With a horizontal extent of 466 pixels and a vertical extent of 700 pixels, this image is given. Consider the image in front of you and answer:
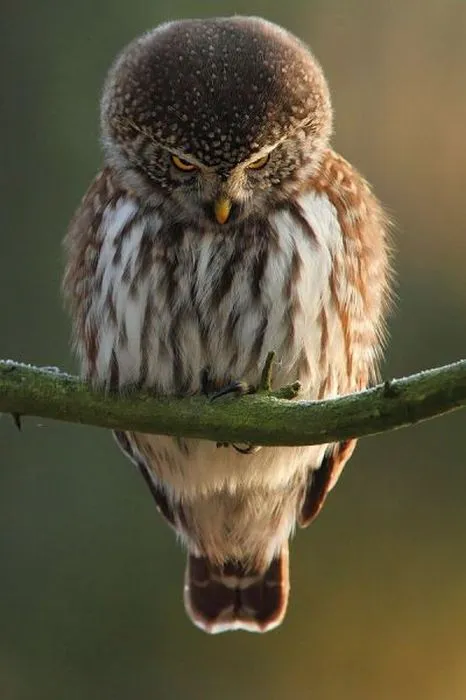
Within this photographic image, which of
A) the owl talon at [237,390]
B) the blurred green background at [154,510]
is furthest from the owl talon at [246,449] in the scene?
the blurred green background at [154,510]

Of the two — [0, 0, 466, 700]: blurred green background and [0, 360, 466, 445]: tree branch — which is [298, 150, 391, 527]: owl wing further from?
[0, 0, 466, 700]: blurred green background

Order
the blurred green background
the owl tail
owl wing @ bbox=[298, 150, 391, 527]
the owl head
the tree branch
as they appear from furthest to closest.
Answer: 1. the blurred green background
2. the owl tail
3. owl wing @ bbox=[298, 150, 391, 527]
4. the owl head
5. the tree branch

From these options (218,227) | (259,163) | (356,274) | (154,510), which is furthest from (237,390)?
(154,510)

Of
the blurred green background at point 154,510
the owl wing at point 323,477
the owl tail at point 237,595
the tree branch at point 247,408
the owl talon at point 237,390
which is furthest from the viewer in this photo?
the blurred green background at point 154,510

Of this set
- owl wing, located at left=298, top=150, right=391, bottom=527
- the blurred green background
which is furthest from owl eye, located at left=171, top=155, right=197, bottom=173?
the blurred green background

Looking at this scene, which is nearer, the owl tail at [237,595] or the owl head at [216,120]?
the owl head at [216,120]

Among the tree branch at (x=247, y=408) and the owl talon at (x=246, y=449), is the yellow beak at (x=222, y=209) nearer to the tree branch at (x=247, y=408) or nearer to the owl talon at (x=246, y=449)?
the tree branch at (x=247, y=408)
